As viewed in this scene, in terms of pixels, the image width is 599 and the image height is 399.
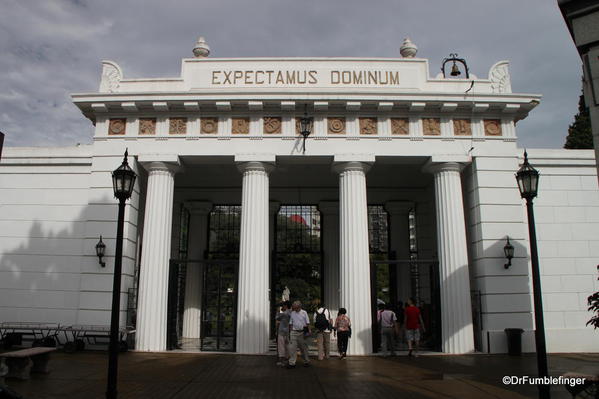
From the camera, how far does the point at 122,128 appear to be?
1563 centimetres

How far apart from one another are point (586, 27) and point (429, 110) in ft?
31.1

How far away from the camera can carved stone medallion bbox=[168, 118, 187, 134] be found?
15.5m

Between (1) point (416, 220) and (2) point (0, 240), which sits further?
(1) point (416, 220)

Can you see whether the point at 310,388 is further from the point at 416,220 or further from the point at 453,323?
the point at 416,220

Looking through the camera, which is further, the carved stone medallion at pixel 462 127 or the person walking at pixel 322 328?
the carved stone medallion at pixel 462 127

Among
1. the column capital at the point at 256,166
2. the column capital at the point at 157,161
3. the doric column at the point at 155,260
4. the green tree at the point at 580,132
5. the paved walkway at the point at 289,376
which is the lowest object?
the paved walkway at the point at 289,376

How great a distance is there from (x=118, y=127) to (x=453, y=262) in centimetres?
1233

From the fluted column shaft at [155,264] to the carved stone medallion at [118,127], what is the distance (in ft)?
5.41

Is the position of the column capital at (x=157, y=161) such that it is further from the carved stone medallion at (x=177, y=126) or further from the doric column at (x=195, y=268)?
the doric column at (x=195, y=268)

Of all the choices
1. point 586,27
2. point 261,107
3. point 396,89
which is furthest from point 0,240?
point 586,27

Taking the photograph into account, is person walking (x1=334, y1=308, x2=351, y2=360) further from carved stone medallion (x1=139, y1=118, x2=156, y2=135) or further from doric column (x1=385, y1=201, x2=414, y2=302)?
carved stone medallion (x1=139, y1=118, x2=156, y2=135)

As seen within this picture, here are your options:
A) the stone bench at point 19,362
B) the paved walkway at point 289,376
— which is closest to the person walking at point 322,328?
the paved walkway at point 289,376

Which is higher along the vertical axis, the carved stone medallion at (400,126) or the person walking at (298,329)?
the carved stone medallion at (400,126)

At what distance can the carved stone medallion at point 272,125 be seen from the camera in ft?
50.5
